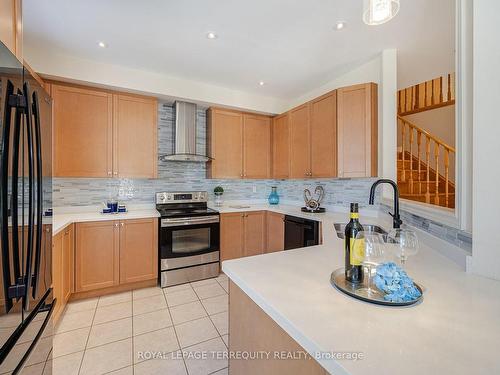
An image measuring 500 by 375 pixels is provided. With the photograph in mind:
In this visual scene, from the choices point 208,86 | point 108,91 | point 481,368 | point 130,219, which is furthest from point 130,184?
point 481,368

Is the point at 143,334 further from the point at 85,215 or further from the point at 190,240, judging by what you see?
the point at 85,215

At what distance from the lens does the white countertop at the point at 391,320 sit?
1.65 feet

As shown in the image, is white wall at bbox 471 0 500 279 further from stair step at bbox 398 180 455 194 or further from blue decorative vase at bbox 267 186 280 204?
blue decorative vase at bbox 267 186 280 204

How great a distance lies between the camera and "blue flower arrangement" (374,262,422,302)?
2.43ft

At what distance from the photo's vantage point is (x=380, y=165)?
240 cm

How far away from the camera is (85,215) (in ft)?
8.56

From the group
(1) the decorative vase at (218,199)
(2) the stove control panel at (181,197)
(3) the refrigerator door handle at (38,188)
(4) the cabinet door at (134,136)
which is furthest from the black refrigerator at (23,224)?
(1) the decorative vase at (218,199)

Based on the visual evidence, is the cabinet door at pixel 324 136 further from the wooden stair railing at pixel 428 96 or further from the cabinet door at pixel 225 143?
the wooden stair railing at pixel 428 96

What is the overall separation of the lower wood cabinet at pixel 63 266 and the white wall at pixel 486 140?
8.98 feet

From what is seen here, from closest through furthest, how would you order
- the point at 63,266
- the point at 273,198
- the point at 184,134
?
the point at 63,266, the point at 184,134, the point at 273,198

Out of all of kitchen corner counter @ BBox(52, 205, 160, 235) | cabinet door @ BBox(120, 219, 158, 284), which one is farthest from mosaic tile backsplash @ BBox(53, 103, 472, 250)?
cabinet door @ BBox(120, 219, 158, 284)

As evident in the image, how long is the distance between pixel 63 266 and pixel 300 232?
2423 mm

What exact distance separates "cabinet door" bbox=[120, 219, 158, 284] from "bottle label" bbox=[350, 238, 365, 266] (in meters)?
2.43

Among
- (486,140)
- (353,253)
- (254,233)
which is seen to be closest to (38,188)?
(353,253)
